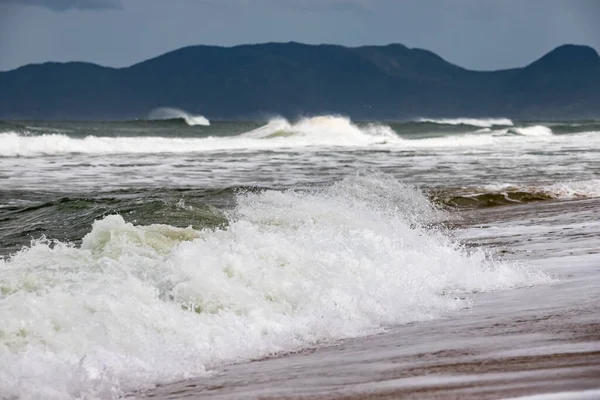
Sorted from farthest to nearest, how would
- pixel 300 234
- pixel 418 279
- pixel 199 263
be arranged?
pixel 300 234
pixel 418 279
pixel 199 263

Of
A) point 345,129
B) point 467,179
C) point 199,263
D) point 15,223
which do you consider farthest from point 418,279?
point 345,129

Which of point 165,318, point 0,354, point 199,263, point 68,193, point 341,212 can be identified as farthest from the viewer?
point 68,193

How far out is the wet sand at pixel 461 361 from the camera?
4.10 meters

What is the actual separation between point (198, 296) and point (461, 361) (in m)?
1.92

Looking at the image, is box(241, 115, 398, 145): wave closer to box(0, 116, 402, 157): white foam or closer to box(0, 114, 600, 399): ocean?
box(0, 116, 402, 157): white foam

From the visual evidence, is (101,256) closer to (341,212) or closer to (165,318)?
(165,318)

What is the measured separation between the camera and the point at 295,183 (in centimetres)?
2020

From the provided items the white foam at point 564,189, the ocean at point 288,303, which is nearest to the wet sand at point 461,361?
the ocean at point 288,303

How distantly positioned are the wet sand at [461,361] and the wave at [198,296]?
0.80ft

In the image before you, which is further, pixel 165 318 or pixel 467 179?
pixel 467 179

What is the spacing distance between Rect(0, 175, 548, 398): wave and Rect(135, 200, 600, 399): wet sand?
0.24 m

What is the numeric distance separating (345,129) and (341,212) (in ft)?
170

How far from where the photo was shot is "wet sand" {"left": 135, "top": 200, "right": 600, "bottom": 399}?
4.10 metres

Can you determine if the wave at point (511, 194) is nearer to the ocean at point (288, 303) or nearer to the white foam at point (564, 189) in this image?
the white foam at point (564, 189)
